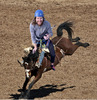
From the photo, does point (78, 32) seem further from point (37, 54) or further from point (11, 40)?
point (37, 54)

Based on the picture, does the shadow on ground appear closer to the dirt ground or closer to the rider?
the dirt ground

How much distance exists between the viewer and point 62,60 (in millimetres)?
15703

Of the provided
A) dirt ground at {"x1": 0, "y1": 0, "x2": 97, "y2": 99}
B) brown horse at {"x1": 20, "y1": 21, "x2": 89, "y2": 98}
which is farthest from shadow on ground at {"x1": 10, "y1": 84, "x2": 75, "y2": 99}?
brown horse at {"x1": 20, "y1": 21, "x2": 89, "y2": 98}

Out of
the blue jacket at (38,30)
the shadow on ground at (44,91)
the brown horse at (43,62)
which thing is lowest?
the shadow on ground at (44,91)

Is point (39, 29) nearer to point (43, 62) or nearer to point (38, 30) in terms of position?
point (38, 30)

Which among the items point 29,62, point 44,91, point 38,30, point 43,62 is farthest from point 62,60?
point 29,62

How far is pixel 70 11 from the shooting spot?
71.2 ft

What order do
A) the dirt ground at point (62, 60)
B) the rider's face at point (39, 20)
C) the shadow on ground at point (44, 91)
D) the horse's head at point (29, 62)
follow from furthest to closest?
the dirt ground at point (62, 60) < the shadow on ground at point (44, 91) < the rider's face at point (39, 20) < the horse's head at point (29, 62)

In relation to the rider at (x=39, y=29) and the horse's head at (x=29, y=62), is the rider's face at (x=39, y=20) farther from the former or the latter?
the horse's head at (x=29, y=62)

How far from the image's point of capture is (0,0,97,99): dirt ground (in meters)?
12.3

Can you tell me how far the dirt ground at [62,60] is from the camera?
12.3 m

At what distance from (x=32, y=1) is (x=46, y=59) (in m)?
11.8

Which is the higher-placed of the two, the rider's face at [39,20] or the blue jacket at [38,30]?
the rider's face at [39,20]

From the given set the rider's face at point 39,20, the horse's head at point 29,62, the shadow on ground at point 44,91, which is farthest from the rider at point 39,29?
the shadow on ground at point 44,91
